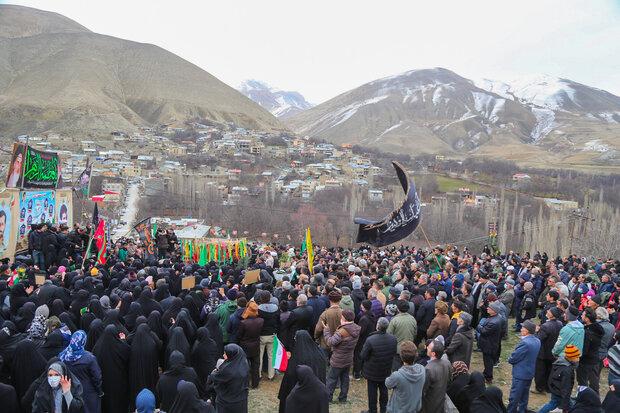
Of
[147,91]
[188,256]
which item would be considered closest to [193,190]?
[188,256]

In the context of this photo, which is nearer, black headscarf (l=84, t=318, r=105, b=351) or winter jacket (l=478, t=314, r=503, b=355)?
black headscarf (l=84, t=318, r=105, b=351)

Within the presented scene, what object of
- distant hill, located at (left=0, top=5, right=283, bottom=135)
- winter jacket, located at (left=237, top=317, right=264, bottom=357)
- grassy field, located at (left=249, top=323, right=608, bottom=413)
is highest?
distant hill, located at (left=0, top=5, right=283, bottom=135)

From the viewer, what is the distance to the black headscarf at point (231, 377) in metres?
5.84

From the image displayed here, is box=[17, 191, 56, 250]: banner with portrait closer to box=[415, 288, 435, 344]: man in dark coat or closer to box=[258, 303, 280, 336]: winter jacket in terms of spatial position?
box=[258, 303, 280, 336]: winter jacket

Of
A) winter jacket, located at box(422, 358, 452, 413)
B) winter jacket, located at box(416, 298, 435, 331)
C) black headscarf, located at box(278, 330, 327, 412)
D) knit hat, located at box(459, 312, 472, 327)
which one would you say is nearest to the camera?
winter jacket, located at box(422, 358, 452, 413)

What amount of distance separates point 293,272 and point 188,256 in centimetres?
578

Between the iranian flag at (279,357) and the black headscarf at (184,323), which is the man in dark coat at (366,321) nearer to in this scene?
the iranian flag at (279,357)

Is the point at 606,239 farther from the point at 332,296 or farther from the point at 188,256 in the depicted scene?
the point at 332,296

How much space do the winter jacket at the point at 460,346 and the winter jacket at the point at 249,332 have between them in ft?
9.06

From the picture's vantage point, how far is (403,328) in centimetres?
752

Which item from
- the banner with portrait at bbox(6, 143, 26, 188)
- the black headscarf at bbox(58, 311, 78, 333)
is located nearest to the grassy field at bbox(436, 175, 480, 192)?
the banner with portrait at bbox(6, 143, 26, 188)

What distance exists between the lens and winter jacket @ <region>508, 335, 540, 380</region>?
684cm

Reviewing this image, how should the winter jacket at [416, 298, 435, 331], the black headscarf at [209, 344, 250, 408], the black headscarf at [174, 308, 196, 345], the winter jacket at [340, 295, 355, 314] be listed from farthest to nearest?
1. the winter jacket at [416, 298, 435, 331]
2. the winter jacket at [340, 295, 355, 314]
3. the black headscarf at [174, 308, 196, 345]
4. the black headscarf at [209, 344, 250, 408]

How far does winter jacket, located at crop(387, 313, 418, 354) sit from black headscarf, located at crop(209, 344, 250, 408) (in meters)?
2.51
